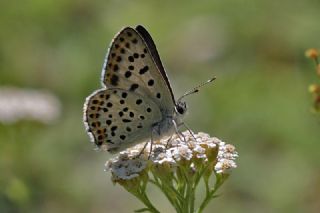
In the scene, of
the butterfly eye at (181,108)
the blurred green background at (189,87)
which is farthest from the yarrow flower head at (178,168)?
the blurred green background at (189,87)

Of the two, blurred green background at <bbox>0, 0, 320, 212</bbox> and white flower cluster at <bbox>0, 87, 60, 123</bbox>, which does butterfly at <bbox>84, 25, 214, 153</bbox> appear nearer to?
blurred green background at <bbox>0, 0, 320, 212</bbox>

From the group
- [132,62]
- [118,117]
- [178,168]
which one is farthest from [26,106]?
[178,168]

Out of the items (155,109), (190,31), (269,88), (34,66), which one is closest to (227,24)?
(190,31)

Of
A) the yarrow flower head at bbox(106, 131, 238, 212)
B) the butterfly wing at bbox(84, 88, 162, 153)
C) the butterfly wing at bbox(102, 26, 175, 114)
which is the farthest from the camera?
the butterfly wing at bbox(84, 88, 162, 153)

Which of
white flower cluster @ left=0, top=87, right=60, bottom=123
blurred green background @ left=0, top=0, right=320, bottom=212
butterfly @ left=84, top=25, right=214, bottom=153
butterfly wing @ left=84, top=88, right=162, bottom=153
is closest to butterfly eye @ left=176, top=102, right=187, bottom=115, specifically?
butterfly @ left=84, top=25, right=214, bottom=153

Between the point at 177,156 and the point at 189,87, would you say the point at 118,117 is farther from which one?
the point at 189,87

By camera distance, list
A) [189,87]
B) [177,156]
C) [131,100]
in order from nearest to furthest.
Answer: [177,156]
[131,100]
[189,87]

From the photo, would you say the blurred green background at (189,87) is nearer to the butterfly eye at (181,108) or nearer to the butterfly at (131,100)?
the butterfly at (131,100)
